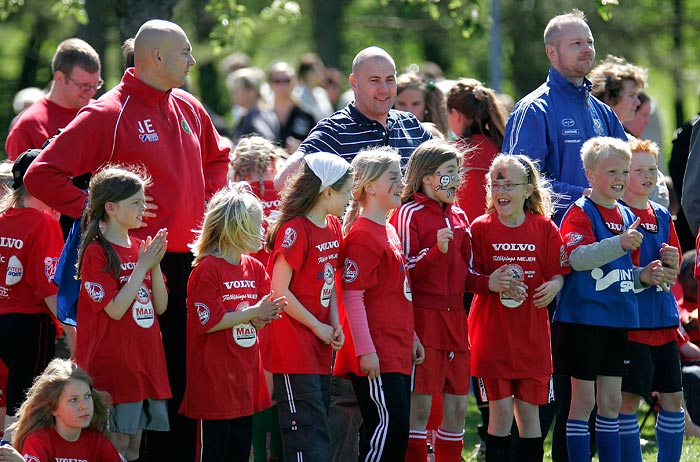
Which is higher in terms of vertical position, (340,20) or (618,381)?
(340,20)

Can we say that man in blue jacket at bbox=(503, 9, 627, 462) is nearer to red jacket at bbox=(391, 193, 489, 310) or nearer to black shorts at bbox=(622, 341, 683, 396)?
black shorts at bbox=(622, 341, 683, 396)

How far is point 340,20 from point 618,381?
20.7 meters

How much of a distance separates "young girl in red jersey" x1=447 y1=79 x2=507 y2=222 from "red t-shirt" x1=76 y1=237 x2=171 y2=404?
2.79m

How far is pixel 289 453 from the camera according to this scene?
A: 6.29 m

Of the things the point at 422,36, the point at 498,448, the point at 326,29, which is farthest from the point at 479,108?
the point at 422,36

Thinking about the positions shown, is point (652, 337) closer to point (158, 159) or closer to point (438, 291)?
point (438, 291)

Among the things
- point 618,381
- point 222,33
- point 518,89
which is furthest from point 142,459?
point 518,89

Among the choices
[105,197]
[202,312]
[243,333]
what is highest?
[105,197]

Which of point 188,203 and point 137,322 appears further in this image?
point 188,203

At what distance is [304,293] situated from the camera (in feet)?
20.7

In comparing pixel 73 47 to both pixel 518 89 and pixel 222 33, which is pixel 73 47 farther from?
pixel 518 89

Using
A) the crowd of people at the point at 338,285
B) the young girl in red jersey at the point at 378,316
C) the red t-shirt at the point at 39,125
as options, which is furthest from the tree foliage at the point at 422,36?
the young girl in red jersey at the point at 378,316

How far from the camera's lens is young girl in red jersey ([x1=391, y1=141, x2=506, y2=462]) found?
6.52m

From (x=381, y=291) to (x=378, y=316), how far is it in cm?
14
